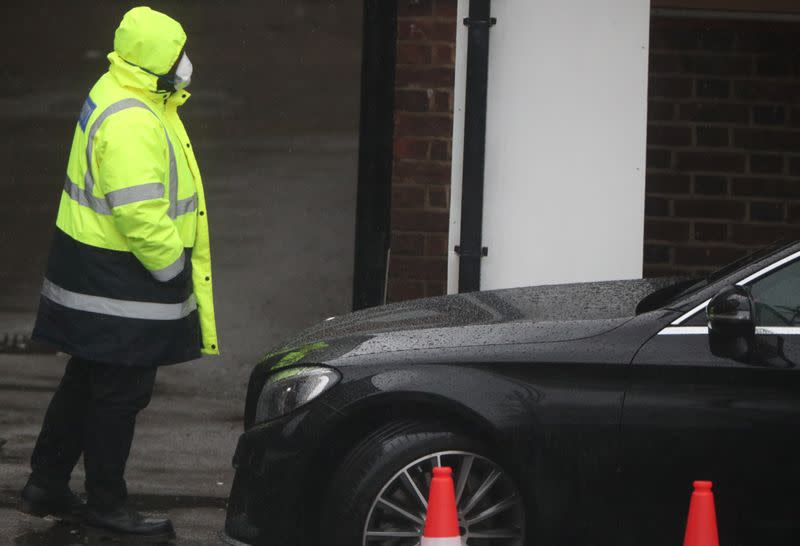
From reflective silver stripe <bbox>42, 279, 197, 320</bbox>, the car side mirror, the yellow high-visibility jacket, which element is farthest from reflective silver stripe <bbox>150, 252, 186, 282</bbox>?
the car side mirror

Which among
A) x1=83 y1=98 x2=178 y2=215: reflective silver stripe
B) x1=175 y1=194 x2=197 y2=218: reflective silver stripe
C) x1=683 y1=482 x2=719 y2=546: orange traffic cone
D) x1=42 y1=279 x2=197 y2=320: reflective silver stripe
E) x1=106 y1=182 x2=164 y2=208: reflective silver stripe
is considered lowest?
x1=683 y1=482 x2=719 y2=546: orange traffic cone

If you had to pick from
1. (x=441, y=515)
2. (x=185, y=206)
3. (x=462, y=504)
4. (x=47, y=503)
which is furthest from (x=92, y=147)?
(x=441, y=515)

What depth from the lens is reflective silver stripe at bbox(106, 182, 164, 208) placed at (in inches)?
243

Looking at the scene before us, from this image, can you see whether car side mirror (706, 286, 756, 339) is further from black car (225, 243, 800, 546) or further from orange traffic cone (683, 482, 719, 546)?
orange traffic cone (683, 482, 719, 546)

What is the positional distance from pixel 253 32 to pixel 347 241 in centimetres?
140

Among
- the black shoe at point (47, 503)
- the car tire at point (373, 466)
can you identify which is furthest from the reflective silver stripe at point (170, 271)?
Answer: the car tire at point (373, 466)

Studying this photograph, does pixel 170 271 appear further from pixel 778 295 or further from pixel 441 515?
pixel 778 295

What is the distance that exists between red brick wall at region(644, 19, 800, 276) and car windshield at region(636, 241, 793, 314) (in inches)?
166

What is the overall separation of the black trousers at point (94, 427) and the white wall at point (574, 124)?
286 centimetres

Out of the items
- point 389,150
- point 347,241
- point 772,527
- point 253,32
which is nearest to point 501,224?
point 389,150

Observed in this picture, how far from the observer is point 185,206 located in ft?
21.1

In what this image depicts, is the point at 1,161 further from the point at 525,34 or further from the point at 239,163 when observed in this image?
the point at 525,34

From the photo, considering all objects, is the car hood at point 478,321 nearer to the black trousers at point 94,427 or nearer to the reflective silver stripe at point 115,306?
the reflective silver stripe at point 115,306

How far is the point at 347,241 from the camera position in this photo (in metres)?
10.1
